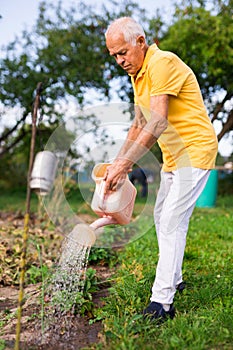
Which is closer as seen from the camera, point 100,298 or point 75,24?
point 100,298

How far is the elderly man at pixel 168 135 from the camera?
228cm

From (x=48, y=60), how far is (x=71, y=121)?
6.24 metres

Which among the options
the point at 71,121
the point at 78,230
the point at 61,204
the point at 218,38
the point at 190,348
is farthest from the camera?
the point at 218,38

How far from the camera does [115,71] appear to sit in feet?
33.7

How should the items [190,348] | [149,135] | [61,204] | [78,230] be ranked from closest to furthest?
[190,348], [149,135], [78,230], [61,204]

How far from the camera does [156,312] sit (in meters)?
2.29

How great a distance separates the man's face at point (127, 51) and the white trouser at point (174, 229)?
59 cm

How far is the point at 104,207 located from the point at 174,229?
1.30ft

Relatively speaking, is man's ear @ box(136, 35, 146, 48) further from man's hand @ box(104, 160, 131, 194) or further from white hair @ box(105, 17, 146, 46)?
man's hand @ box(104, 160, 131, 194)

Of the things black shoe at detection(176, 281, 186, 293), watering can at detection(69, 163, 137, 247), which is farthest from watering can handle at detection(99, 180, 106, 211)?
black shoe at detection(176, 281, 186, 293)

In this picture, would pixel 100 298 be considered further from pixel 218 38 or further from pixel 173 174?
pixel 218 38

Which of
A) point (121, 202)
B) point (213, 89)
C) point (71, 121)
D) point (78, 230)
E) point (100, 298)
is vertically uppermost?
point (213, 89)

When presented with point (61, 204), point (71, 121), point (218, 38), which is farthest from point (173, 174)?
point (218, 38)

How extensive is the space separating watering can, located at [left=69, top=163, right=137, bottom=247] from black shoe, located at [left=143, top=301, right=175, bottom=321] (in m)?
0.44
